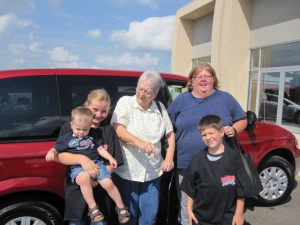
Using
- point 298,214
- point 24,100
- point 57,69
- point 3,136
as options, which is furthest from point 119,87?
point 298,214

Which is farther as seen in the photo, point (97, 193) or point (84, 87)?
point (84, 87)

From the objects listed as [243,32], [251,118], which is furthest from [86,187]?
[243,32]

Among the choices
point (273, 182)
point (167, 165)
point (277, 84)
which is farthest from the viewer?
point (277, 84)

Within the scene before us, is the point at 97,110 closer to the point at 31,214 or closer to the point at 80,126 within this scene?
the point at 80,126

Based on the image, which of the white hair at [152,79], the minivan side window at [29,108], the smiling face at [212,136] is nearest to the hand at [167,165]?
the smiling face at [212,136]

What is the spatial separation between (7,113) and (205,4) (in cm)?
1518

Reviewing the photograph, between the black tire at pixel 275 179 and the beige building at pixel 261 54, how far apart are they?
652 cm

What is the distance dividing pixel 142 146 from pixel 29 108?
109 cm

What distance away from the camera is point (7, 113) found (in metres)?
3.12

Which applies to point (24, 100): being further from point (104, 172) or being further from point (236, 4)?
point (236, 4)

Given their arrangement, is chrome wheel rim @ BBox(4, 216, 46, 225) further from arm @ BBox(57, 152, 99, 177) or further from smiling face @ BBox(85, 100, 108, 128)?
smiling face @ BBox(85, 100, 108, 128)

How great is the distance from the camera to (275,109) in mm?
12375

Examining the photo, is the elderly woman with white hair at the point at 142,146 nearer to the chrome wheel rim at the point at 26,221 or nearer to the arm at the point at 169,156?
the arm at the point at 169,156

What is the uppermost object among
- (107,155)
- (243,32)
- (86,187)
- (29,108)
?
(243,32)
